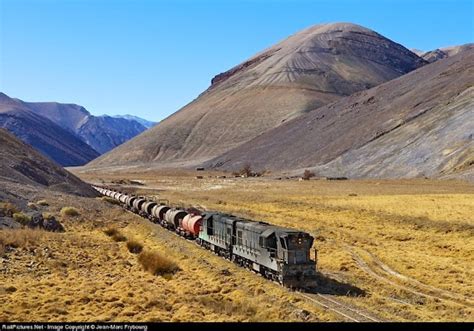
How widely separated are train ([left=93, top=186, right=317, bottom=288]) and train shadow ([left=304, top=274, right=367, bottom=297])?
0.51 m

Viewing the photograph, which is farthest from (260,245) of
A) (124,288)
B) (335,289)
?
(124,288)

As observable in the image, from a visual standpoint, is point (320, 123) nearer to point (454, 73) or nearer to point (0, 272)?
point (454, 73)

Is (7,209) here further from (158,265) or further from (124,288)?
(124,288)

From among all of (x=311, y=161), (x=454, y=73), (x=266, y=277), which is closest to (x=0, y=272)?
(x=266, y=277)

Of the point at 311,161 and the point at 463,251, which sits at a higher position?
the point at 311,161

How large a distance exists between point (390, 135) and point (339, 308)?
107m

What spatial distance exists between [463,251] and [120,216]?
3918cm

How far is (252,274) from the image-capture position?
30.1 m

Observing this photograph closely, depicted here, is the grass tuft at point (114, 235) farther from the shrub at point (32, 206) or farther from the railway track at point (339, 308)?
the railway track at point (339, 308)

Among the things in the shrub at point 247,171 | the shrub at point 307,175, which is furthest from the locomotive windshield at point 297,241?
the shrub at point 247,171

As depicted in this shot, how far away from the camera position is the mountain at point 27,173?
213 feet

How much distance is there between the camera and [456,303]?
24328 mm

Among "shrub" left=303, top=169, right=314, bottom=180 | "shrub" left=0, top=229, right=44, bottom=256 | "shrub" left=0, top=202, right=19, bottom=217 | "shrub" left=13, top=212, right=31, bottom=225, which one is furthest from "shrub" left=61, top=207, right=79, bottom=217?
"shrub" left=303, top=169, right=314, bottom=180

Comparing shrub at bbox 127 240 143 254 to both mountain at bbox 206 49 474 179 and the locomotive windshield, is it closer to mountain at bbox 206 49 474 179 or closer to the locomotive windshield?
the locomotive windshield
